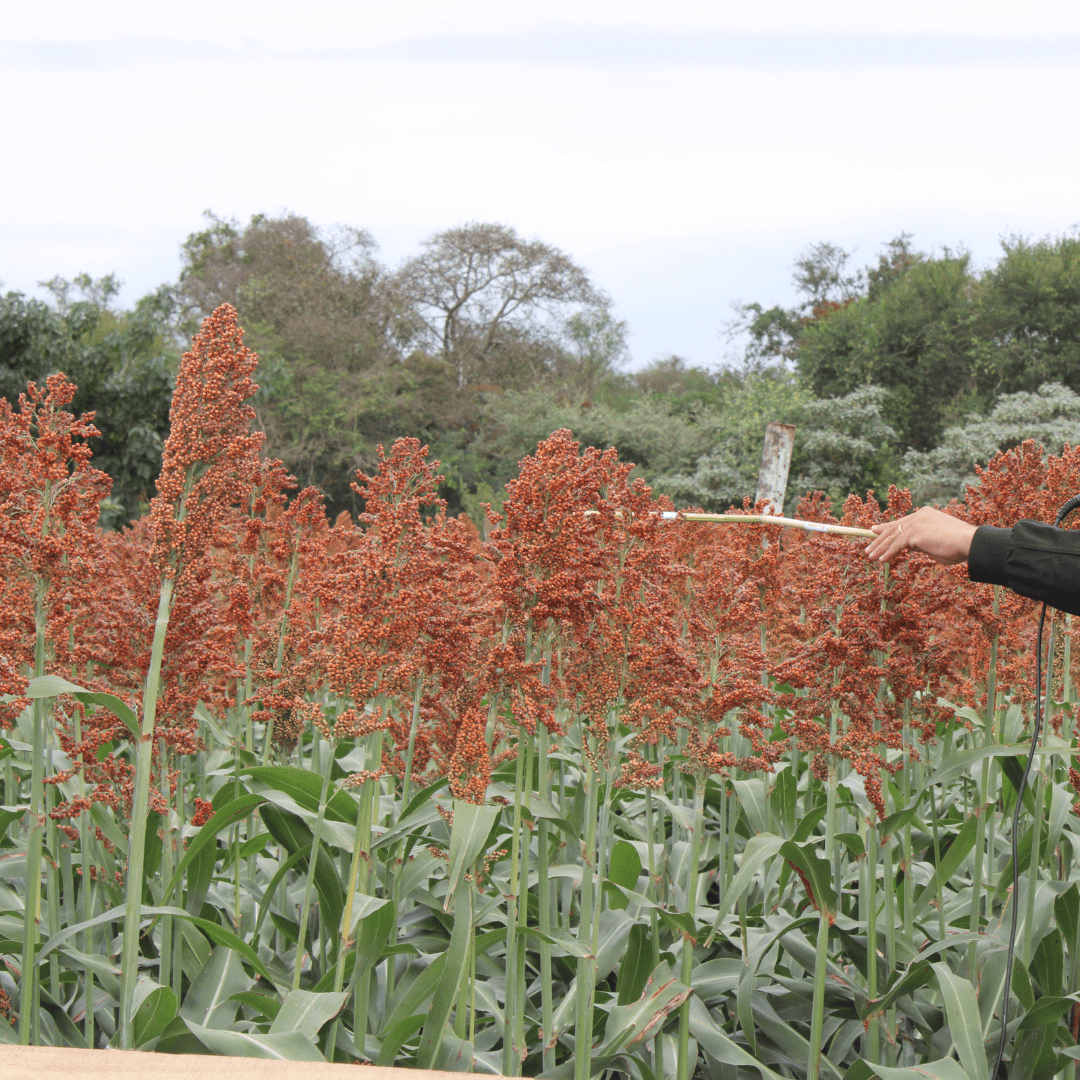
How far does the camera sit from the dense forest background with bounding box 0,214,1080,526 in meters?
23.1

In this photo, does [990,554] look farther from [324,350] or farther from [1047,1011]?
[324,350]

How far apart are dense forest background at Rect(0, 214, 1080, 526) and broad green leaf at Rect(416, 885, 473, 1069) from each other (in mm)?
16147

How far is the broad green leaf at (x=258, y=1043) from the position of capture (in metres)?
2.42

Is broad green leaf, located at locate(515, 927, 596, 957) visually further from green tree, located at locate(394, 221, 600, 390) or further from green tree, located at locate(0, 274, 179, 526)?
green tree, located at locate(394, 221, 600, 390)

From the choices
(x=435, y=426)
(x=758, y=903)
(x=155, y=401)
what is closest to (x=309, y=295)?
(x=435, y=426)

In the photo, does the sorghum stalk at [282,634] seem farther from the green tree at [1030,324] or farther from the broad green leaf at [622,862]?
the green tree at [1030,324]

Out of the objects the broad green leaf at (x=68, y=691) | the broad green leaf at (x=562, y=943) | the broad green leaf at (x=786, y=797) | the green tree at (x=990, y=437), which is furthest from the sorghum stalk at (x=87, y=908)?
the green tree at (x=990, y=437)

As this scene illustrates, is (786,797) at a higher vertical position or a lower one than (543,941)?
higher

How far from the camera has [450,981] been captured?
8.07 ft

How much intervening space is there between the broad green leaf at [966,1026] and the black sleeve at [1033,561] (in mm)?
1166

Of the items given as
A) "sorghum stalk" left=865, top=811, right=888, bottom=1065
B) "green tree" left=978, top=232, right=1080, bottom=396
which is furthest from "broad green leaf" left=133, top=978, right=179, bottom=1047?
"green tree" left=978, top=232, right=1080, bottom=396

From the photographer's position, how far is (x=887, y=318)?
29781mm

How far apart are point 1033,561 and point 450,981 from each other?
1.85 m

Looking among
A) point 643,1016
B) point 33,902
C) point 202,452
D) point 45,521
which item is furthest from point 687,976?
point 45,521
